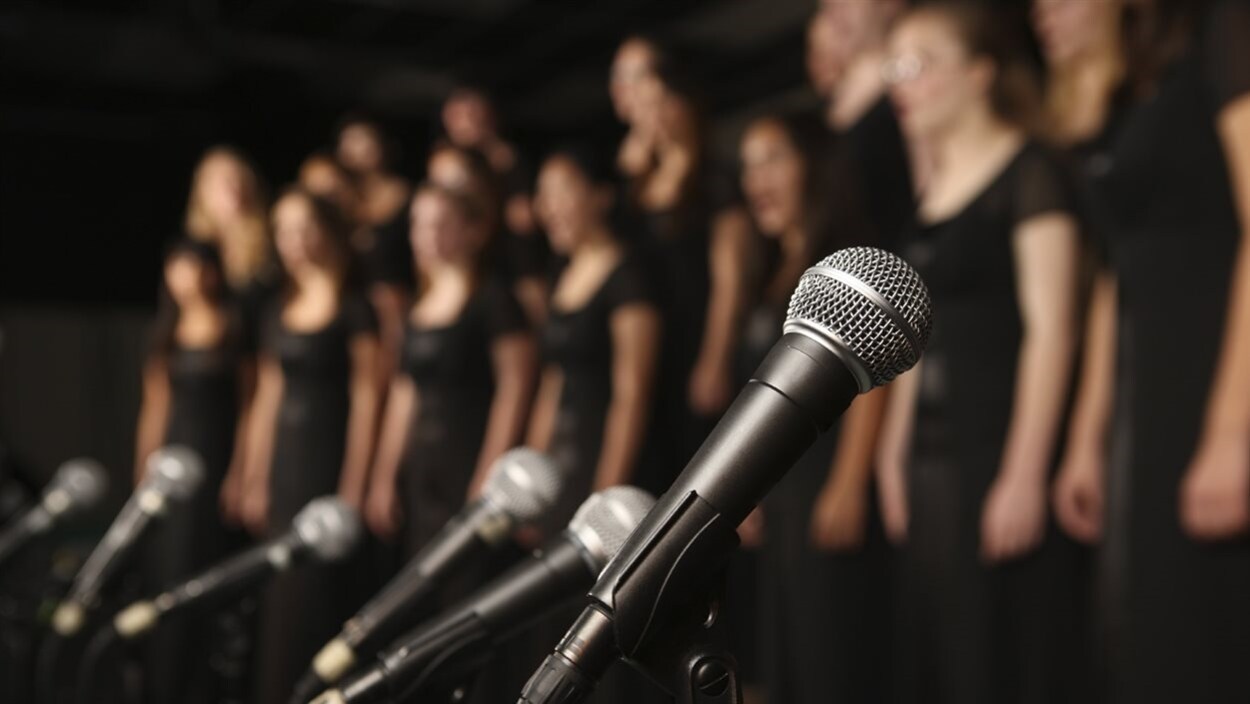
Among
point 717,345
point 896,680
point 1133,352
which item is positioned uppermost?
point 717,345

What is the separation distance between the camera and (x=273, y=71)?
7.32m


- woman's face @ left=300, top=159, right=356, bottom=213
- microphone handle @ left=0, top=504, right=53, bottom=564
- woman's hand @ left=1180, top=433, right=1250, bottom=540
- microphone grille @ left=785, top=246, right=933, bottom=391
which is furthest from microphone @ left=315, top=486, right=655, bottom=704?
woman's face @ left=300, top=159, right=356, bottom=213

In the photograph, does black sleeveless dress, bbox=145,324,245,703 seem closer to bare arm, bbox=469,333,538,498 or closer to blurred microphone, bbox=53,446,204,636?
bare arm, bbox=469,333,538,498

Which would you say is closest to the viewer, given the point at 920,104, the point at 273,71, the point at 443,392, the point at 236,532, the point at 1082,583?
the point at 1082,583

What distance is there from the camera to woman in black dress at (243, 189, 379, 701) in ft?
12.1

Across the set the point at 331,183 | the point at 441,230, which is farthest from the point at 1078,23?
the point at 331,183

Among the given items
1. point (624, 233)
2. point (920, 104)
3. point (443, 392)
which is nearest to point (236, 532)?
point (443, 392)

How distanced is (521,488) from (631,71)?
2.13 meters

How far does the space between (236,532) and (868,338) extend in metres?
3.94

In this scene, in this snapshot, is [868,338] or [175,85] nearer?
[868,338]

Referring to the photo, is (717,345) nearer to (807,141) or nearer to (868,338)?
(807,141)

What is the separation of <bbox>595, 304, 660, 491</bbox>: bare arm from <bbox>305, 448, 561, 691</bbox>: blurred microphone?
1.71m

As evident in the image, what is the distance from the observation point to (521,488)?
1296 mm

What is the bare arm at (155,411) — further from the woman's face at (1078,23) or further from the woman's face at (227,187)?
the woman's face at (1078,23)
